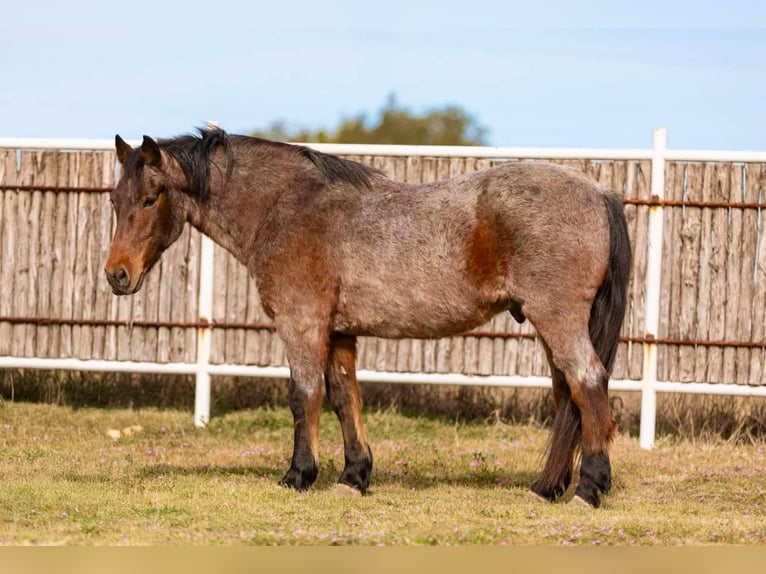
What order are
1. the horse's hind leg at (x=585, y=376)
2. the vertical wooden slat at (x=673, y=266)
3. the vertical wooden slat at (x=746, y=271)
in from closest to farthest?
1. the horse's hind leg at (x=585, y=376)
2. the vertical wooden slat at (x=746, y=271)
3. the vertical wooden slat at (x=673, y=266)

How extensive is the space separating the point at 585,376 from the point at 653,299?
386 centimetres

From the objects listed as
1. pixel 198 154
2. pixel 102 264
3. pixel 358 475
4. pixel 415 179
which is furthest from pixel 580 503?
pixel 102 264

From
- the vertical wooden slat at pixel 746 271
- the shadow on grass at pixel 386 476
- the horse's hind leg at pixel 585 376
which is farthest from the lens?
the vertical wooden slat at pixel 746 271

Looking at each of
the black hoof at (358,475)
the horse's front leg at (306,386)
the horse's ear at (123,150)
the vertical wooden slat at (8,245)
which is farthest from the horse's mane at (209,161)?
the vertical wooden slat at (8,245)

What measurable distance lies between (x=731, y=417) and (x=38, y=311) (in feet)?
24.3

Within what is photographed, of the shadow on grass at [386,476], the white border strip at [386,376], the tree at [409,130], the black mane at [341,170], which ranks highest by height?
the tree at [409,130]

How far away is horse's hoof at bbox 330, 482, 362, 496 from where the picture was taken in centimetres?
742

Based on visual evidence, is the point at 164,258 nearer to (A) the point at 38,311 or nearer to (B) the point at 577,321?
(A) the point at 38,311

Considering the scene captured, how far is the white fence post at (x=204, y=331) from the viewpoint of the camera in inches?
432

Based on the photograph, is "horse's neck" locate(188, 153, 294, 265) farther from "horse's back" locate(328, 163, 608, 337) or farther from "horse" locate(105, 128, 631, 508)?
"horse's back" locate(328, 163, 608, 337)

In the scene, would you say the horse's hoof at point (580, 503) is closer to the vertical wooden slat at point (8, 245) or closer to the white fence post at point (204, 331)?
the white fence post at point (204, 331)

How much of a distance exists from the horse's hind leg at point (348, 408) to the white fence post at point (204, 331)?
3549mm

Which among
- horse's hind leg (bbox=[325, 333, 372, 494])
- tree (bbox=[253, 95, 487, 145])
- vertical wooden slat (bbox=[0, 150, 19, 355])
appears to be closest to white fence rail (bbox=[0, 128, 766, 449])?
vertical wooden slat (bbox=[0, 150, 19, 355])

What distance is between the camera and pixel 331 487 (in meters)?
7.79
